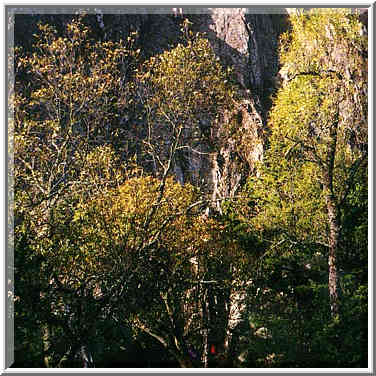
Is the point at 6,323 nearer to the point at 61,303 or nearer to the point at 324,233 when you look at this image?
the point at 61,303

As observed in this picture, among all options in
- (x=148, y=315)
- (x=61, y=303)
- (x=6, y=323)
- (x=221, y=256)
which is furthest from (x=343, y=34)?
(x=6, y=323)

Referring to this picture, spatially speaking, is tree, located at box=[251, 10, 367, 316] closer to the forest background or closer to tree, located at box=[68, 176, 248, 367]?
the forest background

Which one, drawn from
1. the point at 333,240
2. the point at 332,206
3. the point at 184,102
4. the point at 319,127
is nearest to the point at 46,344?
the point at 184,102

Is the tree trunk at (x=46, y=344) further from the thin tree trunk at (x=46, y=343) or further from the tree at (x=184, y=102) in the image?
the tree at (x=184, y=102)

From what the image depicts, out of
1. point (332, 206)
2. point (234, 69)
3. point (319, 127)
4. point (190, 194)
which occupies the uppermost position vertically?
point (234, 69)

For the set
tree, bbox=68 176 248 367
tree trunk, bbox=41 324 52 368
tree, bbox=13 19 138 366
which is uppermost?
tree, bbox=13 19 138 366

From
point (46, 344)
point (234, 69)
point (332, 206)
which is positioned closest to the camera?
point (46, 344)

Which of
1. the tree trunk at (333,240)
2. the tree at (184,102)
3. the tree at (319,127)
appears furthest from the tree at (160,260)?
the tree trunk at (333,240)

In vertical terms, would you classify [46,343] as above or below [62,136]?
below

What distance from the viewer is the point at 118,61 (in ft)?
19.2

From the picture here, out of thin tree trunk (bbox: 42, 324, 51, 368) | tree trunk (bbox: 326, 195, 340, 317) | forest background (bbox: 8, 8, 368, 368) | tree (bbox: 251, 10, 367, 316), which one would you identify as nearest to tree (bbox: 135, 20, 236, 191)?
forest background (bbox: 8, 8, 368, 368)

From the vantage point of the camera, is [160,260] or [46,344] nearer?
[46,344]

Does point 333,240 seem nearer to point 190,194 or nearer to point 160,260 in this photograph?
point 190,194

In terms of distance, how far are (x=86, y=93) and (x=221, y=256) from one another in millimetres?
2355
